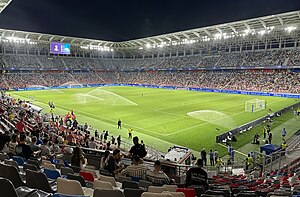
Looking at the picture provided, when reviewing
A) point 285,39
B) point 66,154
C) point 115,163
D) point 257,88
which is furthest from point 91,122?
point 285,39

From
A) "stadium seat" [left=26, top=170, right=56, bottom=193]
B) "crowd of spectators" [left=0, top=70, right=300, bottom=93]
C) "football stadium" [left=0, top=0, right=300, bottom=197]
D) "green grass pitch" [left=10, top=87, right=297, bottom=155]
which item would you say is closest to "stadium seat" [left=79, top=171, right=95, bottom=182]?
"football stadium" [left=0, top=0, right=300, bottom=197]

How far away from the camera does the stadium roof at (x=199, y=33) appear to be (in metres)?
59.3

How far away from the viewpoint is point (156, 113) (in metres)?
37.0

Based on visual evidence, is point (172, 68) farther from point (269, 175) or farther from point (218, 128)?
point (269, 175)

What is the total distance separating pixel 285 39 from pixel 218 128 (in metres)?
56.1

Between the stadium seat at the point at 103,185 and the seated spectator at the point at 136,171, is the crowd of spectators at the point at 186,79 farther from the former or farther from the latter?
the stadium seat at the point at 103,185

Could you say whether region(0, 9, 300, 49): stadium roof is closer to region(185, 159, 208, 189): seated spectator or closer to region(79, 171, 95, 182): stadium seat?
region(185, 159, 208, 189): seated spectator

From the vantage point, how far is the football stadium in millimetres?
6754

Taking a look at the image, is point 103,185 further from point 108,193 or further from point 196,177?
point 196,177

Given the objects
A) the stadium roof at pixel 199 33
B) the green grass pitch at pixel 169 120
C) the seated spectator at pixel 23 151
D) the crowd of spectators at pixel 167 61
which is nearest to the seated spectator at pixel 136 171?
the seated spectator at pixel 23 151

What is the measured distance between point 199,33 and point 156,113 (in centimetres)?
4756

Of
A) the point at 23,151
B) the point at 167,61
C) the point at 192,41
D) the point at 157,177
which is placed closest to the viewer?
the point at 157,177

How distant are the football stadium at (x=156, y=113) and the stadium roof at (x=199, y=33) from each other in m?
0.34

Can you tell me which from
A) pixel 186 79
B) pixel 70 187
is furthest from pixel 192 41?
pixel 70 187
